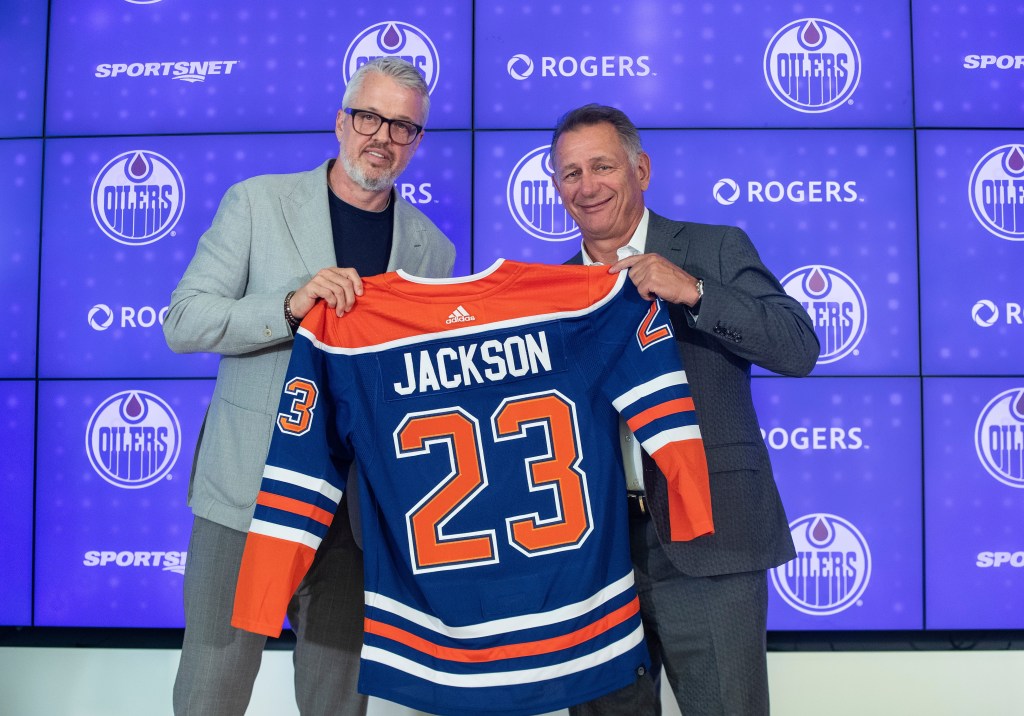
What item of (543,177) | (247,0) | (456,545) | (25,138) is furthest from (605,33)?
(25,138)

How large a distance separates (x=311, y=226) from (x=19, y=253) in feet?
5.99

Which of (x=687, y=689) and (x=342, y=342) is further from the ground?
(x=342, y=342)

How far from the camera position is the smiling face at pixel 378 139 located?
1803mm

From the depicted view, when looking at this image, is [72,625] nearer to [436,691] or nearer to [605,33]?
[436,691]

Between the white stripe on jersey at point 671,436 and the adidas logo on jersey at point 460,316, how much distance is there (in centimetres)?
48

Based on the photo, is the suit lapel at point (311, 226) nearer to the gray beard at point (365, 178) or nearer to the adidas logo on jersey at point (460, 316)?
the gray beard at point (365, 178)

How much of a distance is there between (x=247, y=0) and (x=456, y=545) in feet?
7.86

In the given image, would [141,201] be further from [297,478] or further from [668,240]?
[668,240]

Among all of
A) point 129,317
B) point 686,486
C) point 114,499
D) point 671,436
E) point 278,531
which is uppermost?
point 129,317

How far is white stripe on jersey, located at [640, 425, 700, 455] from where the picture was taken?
1.59 m

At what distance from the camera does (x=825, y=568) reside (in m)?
2.79

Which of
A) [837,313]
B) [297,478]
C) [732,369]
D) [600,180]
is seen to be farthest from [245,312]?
[837,313]

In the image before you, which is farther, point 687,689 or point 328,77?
point 328,77

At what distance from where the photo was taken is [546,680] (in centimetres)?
162
